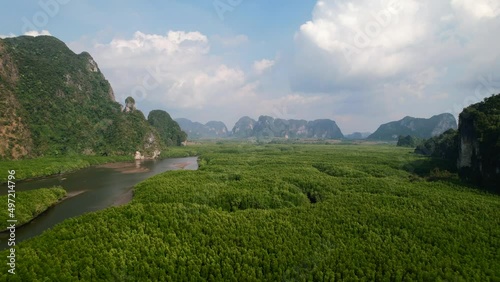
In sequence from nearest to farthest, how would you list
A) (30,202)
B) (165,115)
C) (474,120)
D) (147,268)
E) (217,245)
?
1. (147,268)
2. (217,245)
3. (30,202)
4. (474,120)
5. (165,115)

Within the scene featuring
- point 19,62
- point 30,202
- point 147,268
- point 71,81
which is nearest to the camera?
point 147,268

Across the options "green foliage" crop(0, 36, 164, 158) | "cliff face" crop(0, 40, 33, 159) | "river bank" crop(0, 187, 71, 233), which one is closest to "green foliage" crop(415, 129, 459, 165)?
"river bank" crop(0, 187, 71, 233)

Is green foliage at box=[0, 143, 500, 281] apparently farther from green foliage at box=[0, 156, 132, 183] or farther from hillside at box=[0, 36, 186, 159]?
hillside at box=[0, 36, 186, 159]

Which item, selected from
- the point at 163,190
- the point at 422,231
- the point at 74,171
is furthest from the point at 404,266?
the point at 74,171

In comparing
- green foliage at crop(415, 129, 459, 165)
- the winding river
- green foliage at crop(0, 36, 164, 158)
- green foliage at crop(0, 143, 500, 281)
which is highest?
green foliage at crop(0, 36, 164, 158)

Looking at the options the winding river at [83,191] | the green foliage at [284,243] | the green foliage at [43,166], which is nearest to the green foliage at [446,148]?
the green foliage at [284,243]

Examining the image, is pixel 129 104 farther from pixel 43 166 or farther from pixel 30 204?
pixel 30 204

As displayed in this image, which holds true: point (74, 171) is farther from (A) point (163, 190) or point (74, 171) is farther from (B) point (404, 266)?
(B) point (404, 266)
